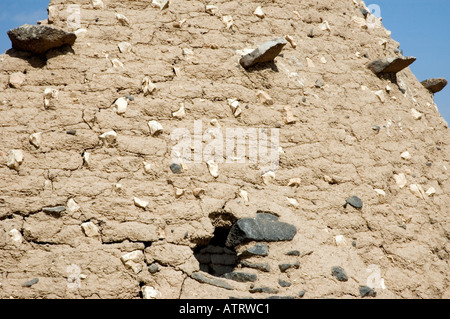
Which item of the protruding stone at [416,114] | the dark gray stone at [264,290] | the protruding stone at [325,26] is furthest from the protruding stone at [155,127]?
the protruding stone at [416,114]

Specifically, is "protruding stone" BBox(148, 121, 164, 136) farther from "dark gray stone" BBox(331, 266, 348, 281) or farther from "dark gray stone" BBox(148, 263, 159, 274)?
"dark gray stone" BBox(331, 266, 348, 281)

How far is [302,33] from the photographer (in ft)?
12.6

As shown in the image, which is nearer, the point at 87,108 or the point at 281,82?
the point at 87,108

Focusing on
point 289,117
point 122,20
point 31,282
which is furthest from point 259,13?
point 31,282

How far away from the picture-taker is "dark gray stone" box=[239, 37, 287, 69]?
3.34 meters

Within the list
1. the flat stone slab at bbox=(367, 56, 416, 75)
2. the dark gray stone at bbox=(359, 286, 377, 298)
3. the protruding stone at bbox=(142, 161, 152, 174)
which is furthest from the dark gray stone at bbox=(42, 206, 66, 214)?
the flat stone slab at bbox=(367, 56, 416, 75)

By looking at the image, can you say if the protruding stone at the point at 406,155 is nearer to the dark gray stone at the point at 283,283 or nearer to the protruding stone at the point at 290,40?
the protruding stone at the point at 290,40

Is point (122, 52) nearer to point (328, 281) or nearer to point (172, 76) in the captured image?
point (172, 76)

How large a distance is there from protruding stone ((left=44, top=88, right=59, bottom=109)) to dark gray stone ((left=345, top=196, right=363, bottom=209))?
86.9 inches

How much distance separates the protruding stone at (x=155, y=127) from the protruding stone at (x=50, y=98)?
674 mm
